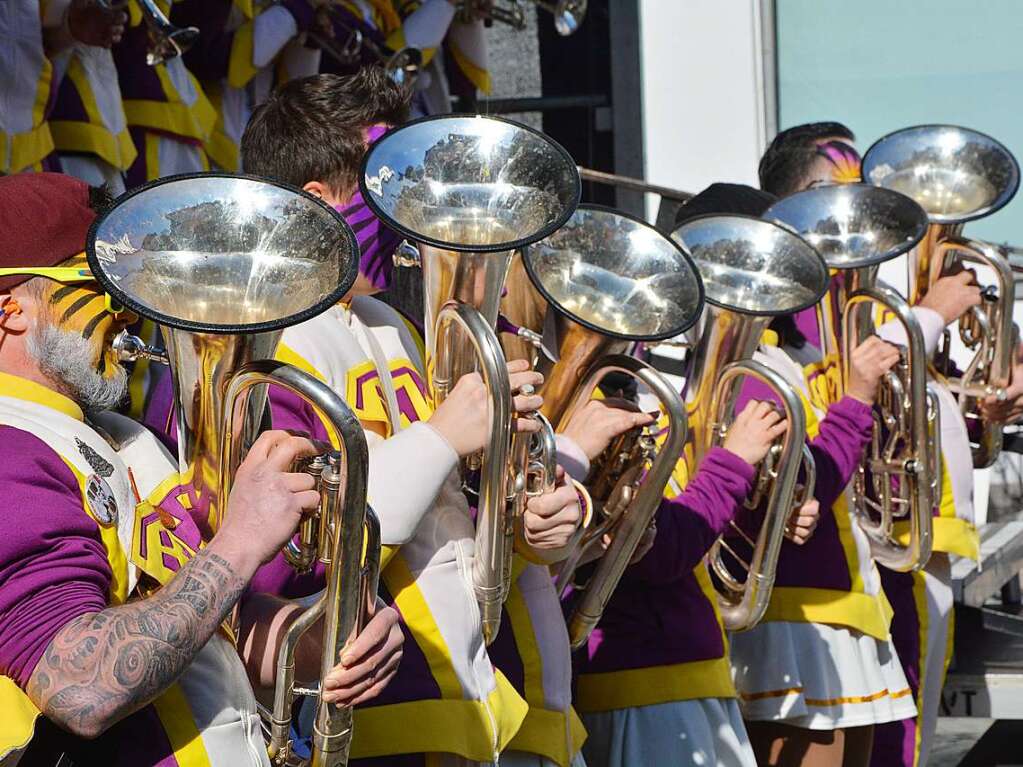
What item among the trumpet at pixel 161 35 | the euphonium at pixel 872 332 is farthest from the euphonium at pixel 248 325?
the trumpet at pixel 161 35

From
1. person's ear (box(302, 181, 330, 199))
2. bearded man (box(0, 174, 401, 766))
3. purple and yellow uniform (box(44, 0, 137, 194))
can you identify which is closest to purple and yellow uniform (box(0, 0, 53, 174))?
purple and yellow uniform (box(44, 0, 137, 194))

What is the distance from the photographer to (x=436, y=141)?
2484mm

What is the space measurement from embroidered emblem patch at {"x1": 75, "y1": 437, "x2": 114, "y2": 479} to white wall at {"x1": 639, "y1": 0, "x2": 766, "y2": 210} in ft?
21.7

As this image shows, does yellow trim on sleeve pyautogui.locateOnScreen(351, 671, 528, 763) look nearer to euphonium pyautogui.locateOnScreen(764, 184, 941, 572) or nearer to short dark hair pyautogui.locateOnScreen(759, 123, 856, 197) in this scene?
euphonium pyautogui.locateOnScreen(764, 184, 941, 572)

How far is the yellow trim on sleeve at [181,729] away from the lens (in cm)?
190

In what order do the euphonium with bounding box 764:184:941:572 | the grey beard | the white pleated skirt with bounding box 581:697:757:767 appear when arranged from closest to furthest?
the grey beard, the white pleated skirt with bounding box 581:697:757:767, the euphonium with bounding box 764:184:941:572

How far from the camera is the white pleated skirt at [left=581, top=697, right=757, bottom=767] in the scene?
9.86 ft

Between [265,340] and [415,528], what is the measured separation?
0.44m

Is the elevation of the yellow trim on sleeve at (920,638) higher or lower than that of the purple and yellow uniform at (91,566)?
lower

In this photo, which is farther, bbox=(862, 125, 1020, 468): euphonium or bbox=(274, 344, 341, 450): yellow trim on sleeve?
bbox=(862, 125, 1020, 468): euphonium

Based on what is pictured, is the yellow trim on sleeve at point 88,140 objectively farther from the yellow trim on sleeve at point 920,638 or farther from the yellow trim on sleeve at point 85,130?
the yellow trim on sleeve at point 920,638

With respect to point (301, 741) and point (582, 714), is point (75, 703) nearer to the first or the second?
point (301, 741)

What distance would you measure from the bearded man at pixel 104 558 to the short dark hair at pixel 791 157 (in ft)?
8.58

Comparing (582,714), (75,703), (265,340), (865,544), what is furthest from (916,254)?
(75,703)
